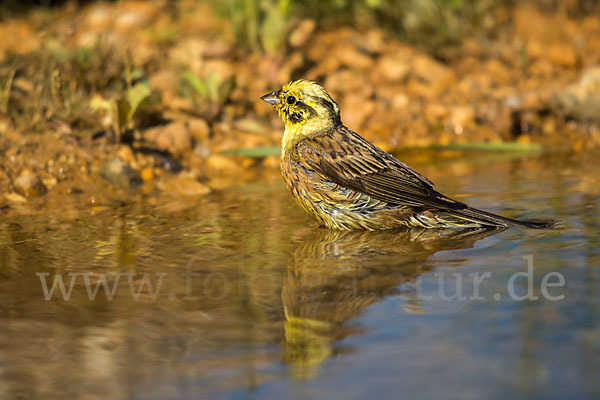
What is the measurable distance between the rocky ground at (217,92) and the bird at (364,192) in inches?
56.2

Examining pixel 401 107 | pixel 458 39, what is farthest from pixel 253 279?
pixel 458 39

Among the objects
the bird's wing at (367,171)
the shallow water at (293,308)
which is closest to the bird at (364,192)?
the bird's wing at (367,171)

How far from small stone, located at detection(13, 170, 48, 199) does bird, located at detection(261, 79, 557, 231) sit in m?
2.15

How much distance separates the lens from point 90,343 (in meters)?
2.98

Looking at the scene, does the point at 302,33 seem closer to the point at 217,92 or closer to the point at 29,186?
the point at 217,92

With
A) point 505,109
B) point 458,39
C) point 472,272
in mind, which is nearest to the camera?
point 472,272

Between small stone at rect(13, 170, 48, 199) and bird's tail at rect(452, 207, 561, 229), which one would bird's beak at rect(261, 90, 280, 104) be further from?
small stone at rect(13, 170, 48, 199)

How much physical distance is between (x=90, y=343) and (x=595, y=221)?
3059 mm

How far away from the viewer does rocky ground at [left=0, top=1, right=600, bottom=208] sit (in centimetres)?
661

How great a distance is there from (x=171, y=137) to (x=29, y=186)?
152cm

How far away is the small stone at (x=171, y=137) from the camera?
23.5 ft

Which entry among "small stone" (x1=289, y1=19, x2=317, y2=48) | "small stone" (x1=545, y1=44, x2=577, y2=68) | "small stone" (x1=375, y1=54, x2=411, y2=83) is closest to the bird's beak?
"small stone" (x1=289, y1=19, x2=317, y2=48)

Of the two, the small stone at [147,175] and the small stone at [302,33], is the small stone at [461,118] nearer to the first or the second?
the small stone at [302,33]

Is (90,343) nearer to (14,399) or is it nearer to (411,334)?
(14,399)
